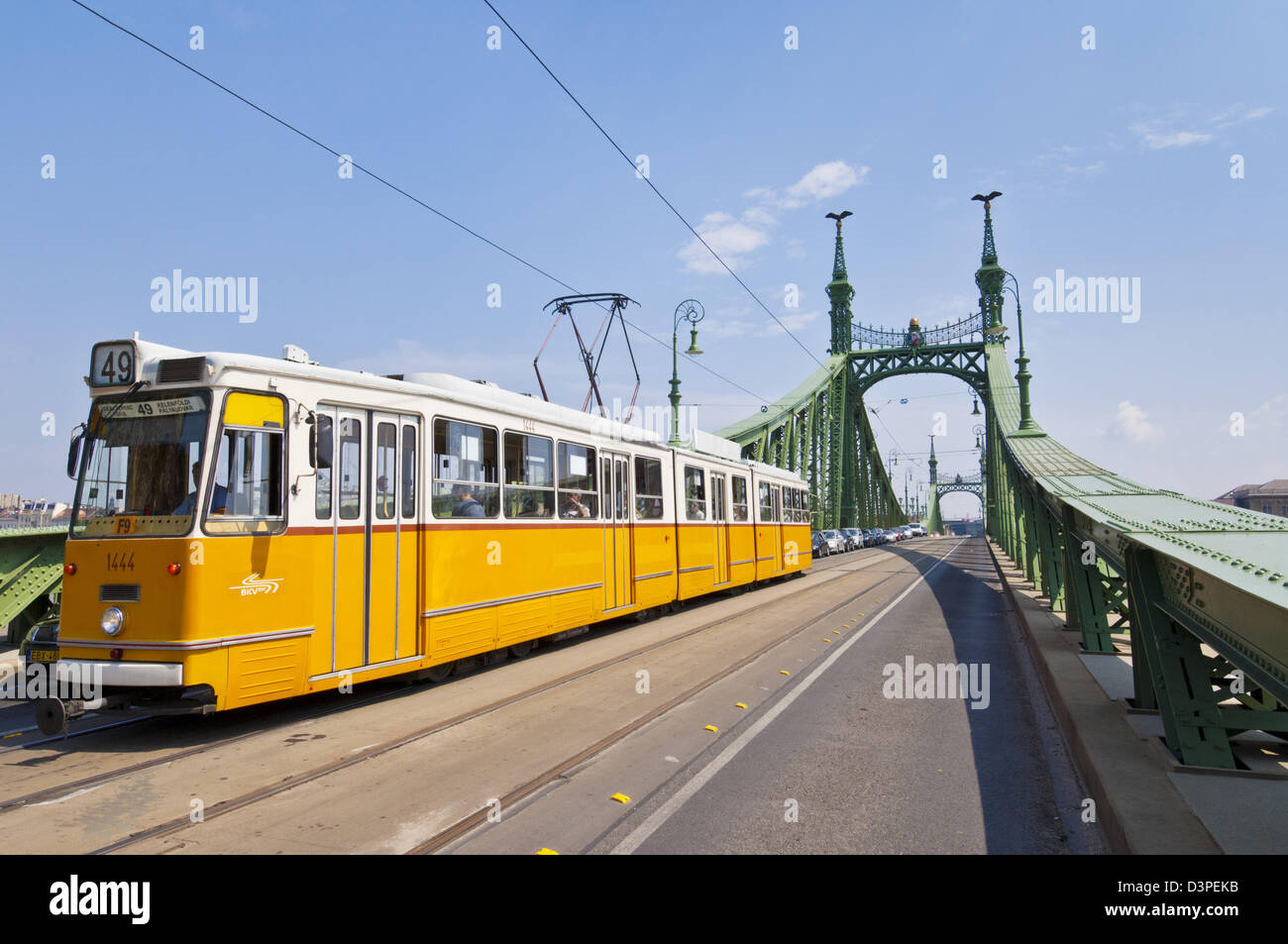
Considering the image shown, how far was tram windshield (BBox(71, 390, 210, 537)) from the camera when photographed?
20.4ft

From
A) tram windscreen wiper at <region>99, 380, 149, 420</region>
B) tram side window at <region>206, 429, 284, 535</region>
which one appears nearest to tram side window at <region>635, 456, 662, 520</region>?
tram side window at <region>206, 429, 284, 535</region>

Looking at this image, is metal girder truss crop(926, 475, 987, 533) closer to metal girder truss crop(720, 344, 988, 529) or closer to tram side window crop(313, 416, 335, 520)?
metal girder truss crop(720, 344, 988, 529)

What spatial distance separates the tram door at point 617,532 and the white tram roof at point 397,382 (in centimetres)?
56

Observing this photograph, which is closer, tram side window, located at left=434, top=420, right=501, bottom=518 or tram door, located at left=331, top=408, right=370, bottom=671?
tram door, located at left=331, top=408, right=370, bottom=671

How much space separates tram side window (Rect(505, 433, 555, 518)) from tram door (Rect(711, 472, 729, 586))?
7.08m

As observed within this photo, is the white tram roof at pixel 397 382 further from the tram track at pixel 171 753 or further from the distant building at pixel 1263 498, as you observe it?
the distant building at pixel 1263 498

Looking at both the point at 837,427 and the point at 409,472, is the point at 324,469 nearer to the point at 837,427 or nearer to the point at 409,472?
the point at 409,472

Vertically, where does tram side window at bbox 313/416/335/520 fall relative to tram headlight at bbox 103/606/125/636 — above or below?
above

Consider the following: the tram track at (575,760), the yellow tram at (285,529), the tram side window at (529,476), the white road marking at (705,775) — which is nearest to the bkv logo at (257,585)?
the yellow tram at (285,529)

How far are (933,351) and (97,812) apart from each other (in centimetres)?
7502

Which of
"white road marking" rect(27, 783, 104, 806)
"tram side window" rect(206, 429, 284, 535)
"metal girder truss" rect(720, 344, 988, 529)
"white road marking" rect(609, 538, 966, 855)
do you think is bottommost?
"white road marking" rect(609, 538, 966, 855)

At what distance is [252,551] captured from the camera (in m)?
6.37

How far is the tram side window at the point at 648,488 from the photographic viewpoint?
13125mm
